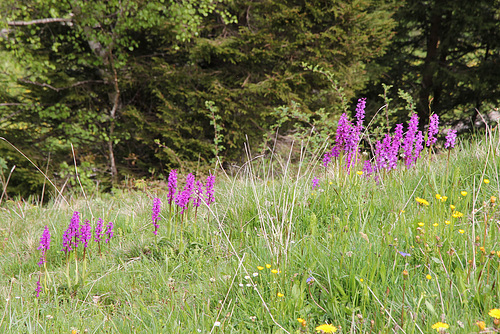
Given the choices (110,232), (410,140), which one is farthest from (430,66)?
(110,232)

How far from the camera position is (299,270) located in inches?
76.8

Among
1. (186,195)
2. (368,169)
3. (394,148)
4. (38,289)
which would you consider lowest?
(38,289)

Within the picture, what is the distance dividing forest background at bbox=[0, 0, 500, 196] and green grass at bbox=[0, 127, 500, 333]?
169 inches

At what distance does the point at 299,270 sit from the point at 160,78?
6.55 meters

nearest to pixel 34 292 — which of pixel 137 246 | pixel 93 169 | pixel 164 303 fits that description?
pixel 137 246

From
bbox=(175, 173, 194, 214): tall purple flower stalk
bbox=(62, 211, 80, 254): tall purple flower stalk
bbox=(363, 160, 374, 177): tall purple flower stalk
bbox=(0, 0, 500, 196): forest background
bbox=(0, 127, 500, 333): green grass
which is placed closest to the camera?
bbox=(0, 127, 500, 333): green grass

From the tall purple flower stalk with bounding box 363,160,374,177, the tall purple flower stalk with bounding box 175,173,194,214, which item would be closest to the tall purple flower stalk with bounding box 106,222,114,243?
the tall purple flower stalk with bounding box 175,173,194,214

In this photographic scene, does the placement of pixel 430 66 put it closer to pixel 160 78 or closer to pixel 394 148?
pixel 160 78

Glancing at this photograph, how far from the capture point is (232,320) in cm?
181

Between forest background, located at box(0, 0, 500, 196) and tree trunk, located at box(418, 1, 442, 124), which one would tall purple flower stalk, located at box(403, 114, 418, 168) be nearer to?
forest background, located at box(0, 0, 500, 196)

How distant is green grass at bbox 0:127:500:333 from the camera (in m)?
1.68

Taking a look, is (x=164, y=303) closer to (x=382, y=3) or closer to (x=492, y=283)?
(x=492, y=283)

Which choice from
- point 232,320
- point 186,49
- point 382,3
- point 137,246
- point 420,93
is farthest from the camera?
point 420,93

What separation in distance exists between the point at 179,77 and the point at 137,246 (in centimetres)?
545
